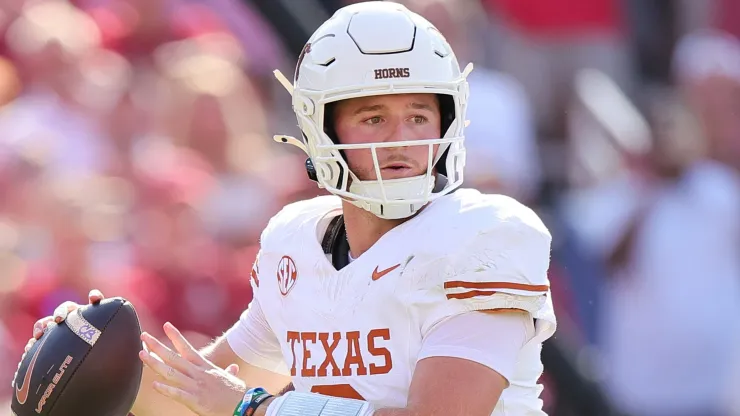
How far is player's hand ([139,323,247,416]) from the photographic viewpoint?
299cm

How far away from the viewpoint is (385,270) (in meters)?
Result: 3.12

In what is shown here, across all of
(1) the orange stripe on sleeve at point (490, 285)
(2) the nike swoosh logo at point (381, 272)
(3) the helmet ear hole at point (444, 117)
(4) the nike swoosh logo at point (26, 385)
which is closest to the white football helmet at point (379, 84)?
(3) the helmet ear hole at point (444, 117)

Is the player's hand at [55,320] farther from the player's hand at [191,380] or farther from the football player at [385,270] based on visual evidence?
the player's hand at [191,380]

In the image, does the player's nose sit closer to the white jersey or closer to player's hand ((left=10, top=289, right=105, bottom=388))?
the white jersey

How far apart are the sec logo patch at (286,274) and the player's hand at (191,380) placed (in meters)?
0.30

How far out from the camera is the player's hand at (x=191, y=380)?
2992 millimetres

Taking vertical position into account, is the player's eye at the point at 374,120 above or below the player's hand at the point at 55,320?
above

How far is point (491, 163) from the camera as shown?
218 inches

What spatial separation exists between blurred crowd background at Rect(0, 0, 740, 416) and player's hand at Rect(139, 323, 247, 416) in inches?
75.1

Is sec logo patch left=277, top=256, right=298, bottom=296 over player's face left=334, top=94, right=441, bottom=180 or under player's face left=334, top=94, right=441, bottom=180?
under

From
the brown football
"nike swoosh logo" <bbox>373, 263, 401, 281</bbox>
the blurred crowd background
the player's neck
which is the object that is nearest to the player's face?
the player's neck

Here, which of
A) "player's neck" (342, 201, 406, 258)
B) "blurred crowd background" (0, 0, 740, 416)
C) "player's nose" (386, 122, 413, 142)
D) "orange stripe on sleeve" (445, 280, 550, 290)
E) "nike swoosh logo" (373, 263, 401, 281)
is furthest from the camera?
"blurred crowd background" (0, 0, 740, 416)

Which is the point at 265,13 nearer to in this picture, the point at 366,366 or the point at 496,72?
the point at 496,72

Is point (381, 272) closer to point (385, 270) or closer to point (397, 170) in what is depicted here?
point (385, 270)
